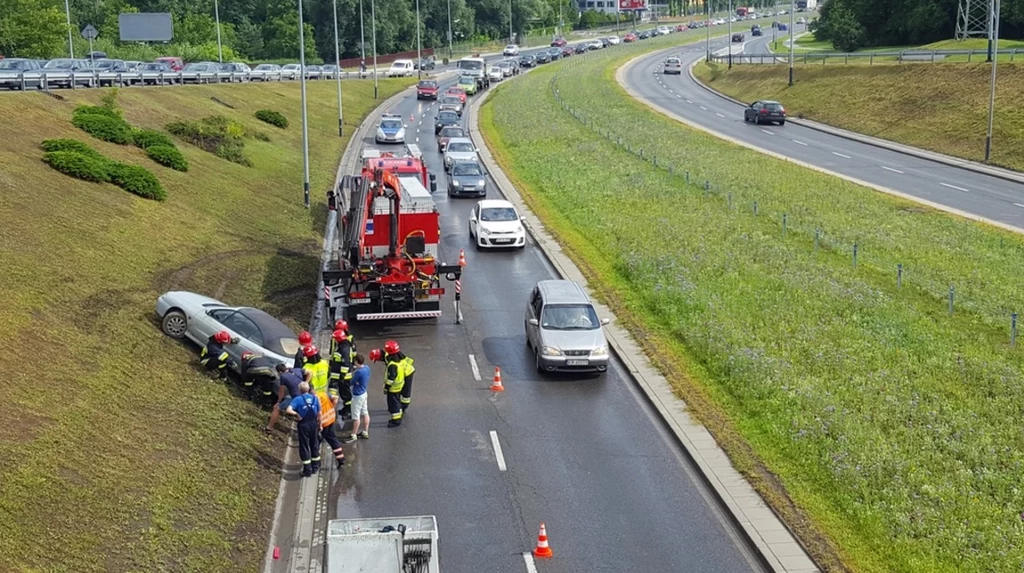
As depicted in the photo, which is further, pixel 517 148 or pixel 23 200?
pixel 517 148

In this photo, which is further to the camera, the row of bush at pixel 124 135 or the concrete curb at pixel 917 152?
the concrete curb at pixel 917 152

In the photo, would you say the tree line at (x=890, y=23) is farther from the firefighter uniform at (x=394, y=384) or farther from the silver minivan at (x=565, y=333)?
the firefighter uniform at (x=394, y=384)

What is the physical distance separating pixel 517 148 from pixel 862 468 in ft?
143

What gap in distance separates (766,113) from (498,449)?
56565 mm

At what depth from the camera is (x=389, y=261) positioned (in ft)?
85.0

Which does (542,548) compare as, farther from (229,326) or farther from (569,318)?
(229,326)

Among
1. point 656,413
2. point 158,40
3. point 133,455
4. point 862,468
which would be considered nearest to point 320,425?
point 133,455

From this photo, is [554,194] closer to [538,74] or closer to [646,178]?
[646,178]

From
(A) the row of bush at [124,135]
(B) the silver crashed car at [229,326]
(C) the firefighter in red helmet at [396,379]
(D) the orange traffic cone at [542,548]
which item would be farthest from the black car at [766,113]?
(D) the orange traffic cone at [542,548]

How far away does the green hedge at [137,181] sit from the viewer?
31.8 metres

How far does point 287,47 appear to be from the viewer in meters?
131

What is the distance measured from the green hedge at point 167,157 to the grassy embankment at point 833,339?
12966 millimetres

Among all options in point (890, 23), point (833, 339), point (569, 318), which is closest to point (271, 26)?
point (890, 23)

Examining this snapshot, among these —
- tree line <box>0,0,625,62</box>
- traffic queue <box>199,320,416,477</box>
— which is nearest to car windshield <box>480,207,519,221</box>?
traffic queue <box>199,320,416,477</box>
